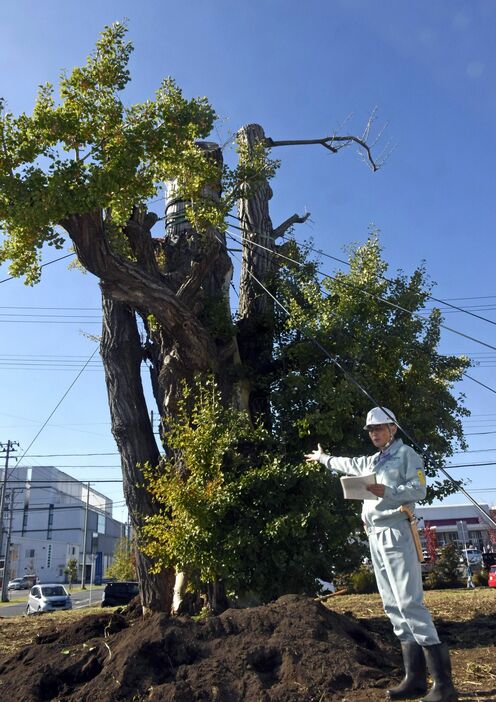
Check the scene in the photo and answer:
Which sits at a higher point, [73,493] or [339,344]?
[73,493]

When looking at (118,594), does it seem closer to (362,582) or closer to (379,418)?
(362,582)

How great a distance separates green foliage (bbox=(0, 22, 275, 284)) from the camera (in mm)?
8578

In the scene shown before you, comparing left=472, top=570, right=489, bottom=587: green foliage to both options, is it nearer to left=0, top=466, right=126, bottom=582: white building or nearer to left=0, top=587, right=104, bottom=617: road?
left=0, top=587, right=104, bottom=617: road

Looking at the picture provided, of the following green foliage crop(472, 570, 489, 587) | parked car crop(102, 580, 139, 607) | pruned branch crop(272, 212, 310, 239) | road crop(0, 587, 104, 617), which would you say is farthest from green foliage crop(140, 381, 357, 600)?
road crop(0, 587, 104, 617)

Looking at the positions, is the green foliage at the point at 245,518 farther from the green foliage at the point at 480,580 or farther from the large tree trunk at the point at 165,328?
the green foliage at the point at 480,580

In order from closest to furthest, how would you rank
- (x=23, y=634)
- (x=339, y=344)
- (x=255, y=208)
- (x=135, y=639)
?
1. (x=135, y=639)
2. (x=339, y=344)
3. (x=23, y=634)
4. (x=255, y=208)

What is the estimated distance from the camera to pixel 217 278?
13.0 m

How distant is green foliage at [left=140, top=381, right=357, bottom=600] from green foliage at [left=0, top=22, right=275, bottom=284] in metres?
3.55

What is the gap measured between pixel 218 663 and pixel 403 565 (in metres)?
1.81

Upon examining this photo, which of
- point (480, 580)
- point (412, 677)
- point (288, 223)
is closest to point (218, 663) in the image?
point (412, 677)

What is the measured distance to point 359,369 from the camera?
1034cm

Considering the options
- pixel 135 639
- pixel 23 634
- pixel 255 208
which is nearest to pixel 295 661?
pixel 135 639

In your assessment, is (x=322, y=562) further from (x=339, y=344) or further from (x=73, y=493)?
(x=73, y=493)

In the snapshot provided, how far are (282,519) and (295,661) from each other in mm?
3370
